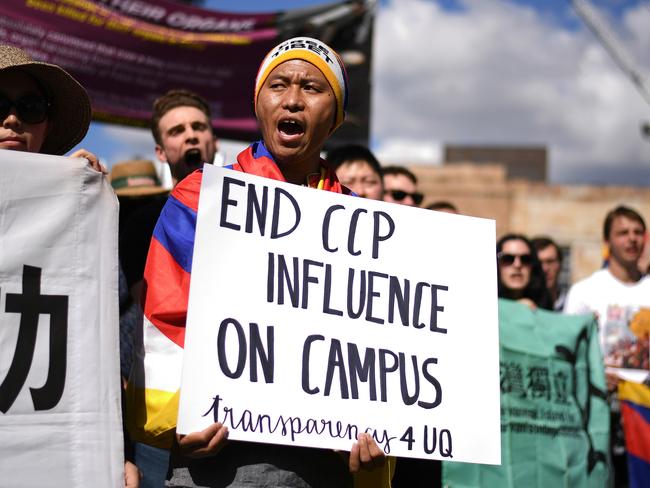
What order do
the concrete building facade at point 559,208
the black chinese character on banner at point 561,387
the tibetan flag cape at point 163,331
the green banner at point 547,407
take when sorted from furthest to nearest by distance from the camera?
the concrete building facade at point 559,208, the black chinese character on banner at point 561,387, the green banner at point 547,407, the tibetan flag cape at point 163,331

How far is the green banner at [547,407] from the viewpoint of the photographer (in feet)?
13.8

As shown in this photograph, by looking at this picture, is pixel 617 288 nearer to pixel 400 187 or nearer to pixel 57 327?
pixel 400 187

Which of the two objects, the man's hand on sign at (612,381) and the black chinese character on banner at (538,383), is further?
the man's hand on sign at (612,381)

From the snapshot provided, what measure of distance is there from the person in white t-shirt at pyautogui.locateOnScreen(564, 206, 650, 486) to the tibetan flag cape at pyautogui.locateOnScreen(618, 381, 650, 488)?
0.10 meters

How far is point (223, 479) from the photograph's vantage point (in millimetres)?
2053

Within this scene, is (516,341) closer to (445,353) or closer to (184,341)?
(445,353)

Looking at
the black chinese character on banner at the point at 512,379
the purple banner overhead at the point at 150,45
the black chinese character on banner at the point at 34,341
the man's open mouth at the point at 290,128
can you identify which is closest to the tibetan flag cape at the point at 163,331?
the black chinese character on banner at the point at 34,341

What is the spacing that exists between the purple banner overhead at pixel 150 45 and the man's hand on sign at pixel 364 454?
3.94 metres

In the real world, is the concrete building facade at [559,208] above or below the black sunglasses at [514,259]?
above

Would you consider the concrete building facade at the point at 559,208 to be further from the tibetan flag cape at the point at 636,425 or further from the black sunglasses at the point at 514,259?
the black sunglasses at the point at 514,259

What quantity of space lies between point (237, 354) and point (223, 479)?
12.7 inches

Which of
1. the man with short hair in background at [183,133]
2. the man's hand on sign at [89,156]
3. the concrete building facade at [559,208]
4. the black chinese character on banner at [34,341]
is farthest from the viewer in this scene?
Answer: the concrete building facade at [559,208]

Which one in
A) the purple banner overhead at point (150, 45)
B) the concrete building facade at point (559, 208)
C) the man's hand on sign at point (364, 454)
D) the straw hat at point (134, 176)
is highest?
the concrete building facade at point (559, 208)

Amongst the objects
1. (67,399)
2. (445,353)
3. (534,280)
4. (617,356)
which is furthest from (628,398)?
(67,399)
